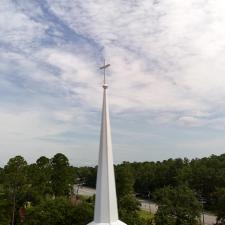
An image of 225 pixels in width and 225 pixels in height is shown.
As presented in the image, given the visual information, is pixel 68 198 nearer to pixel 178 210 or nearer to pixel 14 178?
pixel 14 178

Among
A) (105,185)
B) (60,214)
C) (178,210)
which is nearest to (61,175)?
(60,214)

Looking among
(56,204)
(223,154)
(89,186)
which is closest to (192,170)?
(223,154)

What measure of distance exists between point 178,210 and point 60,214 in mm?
11568

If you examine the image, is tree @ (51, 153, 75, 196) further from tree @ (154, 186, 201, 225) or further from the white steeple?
the white steeple

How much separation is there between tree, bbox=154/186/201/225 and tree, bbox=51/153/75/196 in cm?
2459

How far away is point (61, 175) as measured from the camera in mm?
62219

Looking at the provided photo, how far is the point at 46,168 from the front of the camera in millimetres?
62656

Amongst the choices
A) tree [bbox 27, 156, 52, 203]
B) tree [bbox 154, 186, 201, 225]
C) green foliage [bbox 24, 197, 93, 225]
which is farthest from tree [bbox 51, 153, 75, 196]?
tree [bbox 154, 186, 201, 225]

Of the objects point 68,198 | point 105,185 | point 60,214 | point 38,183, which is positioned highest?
point 38,183

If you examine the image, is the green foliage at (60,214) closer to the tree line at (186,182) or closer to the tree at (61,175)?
the tree line at (186,182)

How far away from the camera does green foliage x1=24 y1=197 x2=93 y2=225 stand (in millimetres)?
35344

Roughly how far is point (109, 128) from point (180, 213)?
2539 centimetres

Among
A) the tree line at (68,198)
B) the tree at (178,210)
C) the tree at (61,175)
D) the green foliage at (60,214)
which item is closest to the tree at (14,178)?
the tree line at (68,198)

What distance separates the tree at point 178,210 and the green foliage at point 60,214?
720cm
